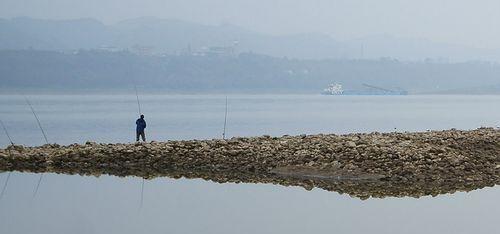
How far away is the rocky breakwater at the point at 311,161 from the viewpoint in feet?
79.4

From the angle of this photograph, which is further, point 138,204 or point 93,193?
point 93,193

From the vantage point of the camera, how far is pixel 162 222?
18141mm

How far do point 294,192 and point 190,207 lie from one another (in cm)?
307

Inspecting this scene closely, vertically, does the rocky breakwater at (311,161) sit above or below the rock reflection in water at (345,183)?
above

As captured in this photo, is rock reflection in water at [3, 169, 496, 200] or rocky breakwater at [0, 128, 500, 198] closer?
rock reflection in water at [3, 169, 496, 200]

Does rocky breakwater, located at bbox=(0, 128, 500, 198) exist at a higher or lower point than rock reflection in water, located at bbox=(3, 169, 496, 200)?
higher

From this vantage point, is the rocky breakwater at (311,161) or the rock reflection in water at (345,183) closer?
the rock reflection in water at (345,183)

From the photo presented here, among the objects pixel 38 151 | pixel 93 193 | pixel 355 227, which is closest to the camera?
pixel 355 227

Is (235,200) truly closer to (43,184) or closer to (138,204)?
(138,204)

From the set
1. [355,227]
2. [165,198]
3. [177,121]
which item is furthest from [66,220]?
[177,121]

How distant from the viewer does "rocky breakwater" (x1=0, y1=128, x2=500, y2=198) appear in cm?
2419

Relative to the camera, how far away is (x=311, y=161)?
25.3 m

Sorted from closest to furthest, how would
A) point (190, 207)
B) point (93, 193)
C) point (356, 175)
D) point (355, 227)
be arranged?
point (355, 227), point (190, 207), point (93, 193), point (356, 175)

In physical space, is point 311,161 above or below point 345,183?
above
